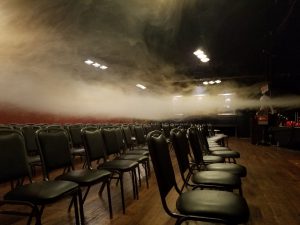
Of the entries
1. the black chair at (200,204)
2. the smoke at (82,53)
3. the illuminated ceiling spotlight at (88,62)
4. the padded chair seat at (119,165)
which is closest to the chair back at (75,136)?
the padded chair seat at (119,165)

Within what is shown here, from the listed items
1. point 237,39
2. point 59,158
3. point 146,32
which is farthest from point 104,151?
point 237,39

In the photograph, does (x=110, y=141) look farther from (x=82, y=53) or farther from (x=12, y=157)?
(x=82, y=53)

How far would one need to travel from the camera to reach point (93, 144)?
298 cm

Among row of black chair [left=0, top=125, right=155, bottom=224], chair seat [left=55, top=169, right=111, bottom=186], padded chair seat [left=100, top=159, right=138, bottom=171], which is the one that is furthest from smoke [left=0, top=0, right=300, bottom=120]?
chair seat [left=55, top=169, right=111, bottom=186]

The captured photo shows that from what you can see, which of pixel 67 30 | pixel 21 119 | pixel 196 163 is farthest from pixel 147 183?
pixel 21 119

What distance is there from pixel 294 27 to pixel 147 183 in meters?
5.64

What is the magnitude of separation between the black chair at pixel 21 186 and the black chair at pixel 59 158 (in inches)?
7.7

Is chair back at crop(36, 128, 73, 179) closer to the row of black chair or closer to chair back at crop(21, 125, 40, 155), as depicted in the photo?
the row of black chair

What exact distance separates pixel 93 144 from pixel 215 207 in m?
1.83

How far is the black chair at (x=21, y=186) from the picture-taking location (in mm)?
1775

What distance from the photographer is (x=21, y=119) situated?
719 centimetres

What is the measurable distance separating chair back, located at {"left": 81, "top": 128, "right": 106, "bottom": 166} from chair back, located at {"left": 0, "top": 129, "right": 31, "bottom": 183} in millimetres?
792

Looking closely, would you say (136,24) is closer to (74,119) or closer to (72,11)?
(72,11)

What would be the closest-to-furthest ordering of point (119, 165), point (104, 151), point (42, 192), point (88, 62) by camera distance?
point (42, 192) < point (119, 165) < point (104, 151) < point (88, 62)
